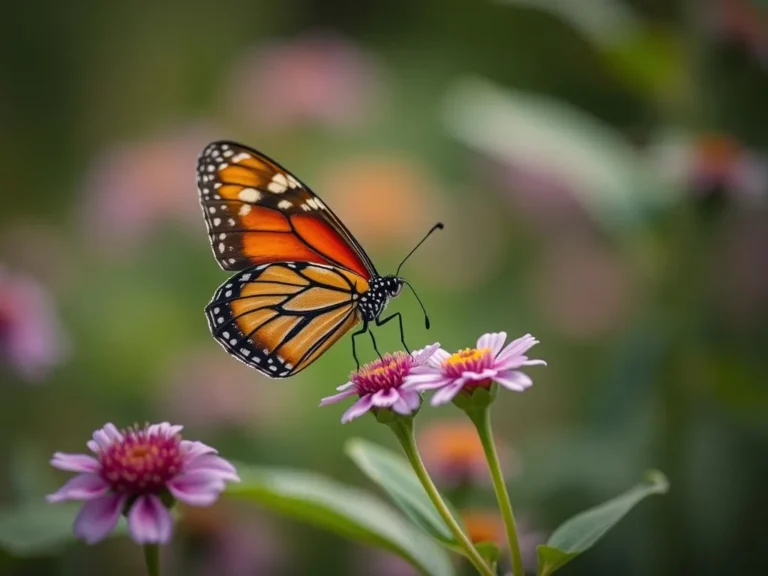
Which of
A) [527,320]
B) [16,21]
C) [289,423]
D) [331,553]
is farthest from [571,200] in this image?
[16,21]

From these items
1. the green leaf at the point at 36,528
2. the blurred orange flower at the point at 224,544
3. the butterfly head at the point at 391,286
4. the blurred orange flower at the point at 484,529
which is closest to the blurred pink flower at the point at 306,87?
the blurred orange flower at the point at 224,544

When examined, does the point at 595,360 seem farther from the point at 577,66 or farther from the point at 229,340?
the point at 229,340

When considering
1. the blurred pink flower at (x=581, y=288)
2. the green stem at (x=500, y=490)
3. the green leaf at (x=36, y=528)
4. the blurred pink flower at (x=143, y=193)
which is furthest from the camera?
the blurred pink flower at (x=581, y=288)

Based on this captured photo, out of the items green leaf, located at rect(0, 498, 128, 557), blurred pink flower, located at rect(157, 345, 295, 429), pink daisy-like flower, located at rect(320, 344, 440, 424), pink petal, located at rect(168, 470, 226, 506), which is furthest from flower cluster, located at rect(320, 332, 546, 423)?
blurred pink flower, located at rect(157, 345, 295, 429)

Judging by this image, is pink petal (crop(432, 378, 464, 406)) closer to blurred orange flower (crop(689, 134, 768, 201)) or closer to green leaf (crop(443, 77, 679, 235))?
green leaf (crop(443, 77, 679, 235))

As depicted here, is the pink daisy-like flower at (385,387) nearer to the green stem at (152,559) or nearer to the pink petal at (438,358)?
the pink petal at (438,358)

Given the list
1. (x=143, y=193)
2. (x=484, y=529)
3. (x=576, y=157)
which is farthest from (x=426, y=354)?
(x=143, y=193)

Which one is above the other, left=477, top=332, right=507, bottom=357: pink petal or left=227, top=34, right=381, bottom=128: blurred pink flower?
left=227, top=34, right=381, bottom=128: blurred pink flower
